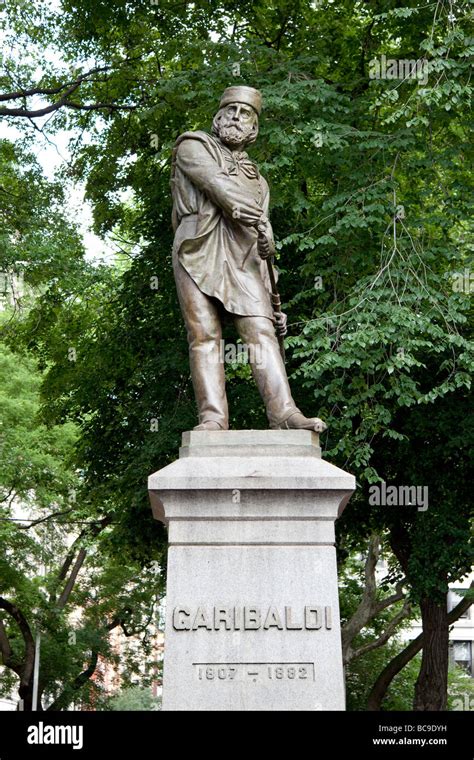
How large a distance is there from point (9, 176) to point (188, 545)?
1609cm

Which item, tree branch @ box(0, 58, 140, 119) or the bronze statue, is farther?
tree branch @ box(0, 58, 140, 119)

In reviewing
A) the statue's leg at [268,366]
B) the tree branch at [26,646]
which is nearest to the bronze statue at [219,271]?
the statue's leg at [268,366]

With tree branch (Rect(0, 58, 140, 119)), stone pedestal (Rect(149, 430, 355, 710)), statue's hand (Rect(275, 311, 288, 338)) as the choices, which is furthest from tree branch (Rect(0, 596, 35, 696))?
stone pedestal (Rect(149, 430, 355, 710))

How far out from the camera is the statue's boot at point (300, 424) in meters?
8.17

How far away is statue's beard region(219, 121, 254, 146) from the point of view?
29.4 feet

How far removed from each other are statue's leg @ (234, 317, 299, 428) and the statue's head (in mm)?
1425

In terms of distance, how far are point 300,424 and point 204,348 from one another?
943 millimetres

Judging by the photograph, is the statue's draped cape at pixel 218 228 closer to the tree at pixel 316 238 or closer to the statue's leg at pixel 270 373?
the statue's leg at pixel 270 373

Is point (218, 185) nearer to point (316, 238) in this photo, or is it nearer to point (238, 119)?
point (238, 119)

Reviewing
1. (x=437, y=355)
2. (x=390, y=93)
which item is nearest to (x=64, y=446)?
(x=437, y=355)

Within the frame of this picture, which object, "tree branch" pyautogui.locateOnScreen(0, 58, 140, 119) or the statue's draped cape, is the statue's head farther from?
"tree branch" pyautogui.locateOnScreen(0, 58, 140, 119)

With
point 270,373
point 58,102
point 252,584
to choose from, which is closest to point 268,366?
point 270,373

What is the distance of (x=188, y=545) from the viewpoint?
7711 mm
